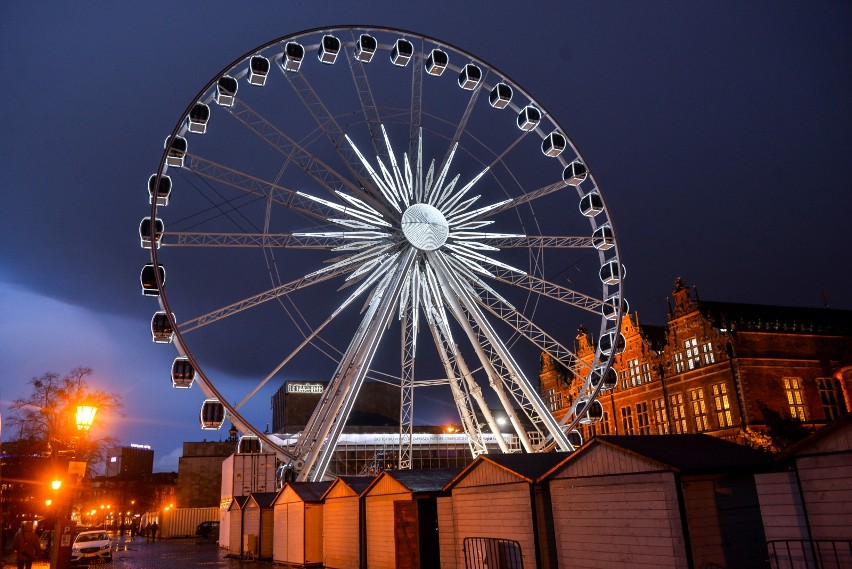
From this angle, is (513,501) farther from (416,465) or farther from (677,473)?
(416,465)

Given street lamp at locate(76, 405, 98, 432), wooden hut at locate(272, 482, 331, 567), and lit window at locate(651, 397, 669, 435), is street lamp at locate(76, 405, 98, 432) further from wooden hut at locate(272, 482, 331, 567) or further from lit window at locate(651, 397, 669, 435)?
lit window at locate(651, 397, 669, 435)

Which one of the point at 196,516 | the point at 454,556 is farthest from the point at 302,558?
the point at 196,516

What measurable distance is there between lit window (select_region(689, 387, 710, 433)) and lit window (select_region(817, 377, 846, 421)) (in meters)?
8.10

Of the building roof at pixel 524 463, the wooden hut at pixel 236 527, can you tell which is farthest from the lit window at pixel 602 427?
the building roof at pixel 524 463

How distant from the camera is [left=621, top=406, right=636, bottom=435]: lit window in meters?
56.7

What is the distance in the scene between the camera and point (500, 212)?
94.3 feet

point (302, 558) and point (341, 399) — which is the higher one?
point (341, 399)


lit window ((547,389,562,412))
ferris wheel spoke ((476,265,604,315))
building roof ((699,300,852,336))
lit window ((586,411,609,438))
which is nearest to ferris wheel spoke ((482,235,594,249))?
ferris wheel spoke ((476,265,604,315))

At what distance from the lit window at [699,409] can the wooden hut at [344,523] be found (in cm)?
3246

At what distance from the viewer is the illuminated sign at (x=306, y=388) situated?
81.9 m

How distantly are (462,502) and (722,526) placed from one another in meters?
7.41

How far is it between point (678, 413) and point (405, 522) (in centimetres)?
3757

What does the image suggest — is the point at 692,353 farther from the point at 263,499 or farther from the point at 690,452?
the point at 690,452

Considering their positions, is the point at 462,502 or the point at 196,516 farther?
the point at 196,516
